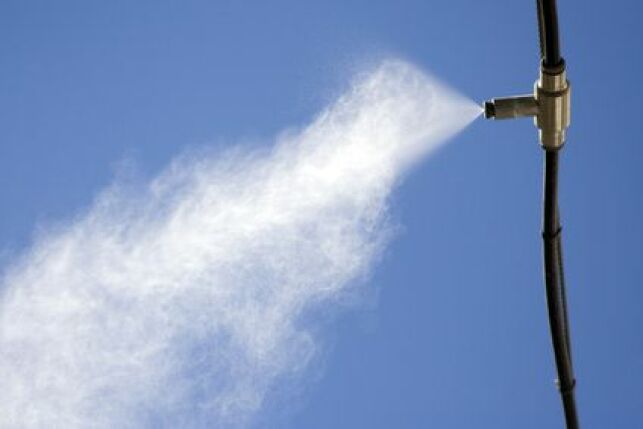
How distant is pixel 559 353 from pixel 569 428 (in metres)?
0.84

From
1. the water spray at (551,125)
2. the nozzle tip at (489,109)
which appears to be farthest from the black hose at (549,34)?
the nozzle tip at (489,109)

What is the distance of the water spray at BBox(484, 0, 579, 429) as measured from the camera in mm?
3554

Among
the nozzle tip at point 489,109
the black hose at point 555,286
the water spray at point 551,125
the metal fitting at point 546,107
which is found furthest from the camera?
the nozzle tip at point 489,109

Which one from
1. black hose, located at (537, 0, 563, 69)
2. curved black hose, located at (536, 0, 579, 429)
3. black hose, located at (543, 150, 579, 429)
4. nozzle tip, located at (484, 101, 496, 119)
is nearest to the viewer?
black hose, located at (537, 0, 563, 69)

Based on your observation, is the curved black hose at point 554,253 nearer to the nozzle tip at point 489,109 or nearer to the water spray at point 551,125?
the water spray at point 551,125

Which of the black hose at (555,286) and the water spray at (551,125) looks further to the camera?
the black hose at (555,286)

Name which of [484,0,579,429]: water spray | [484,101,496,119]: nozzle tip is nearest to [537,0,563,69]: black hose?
[484,0,579,429]: water spray

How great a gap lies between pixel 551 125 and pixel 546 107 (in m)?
0.12

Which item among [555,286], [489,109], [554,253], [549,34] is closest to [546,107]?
[489,109]

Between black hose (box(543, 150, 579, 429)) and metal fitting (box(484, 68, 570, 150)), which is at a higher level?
metal fitting (box(484, 68, 570, 150))

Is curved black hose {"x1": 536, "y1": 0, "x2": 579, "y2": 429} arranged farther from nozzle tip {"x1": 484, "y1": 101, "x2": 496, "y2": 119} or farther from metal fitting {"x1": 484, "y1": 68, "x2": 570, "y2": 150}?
nozzle tip {"x1": 484, "y1": 101, "x2": 496, "y2": 119}

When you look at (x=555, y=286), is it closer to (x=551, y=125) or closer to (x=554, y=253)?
(x=554, y=253)

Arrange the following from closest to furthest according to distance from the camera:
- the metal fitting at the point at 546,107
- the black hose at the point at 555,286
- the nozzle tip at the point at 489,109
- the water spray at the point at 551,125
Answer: the water spray at the point at 551,125
the metal fitting at the point at 546,107
the black hose at the point at 555,286
the nozzle tip at the point at 489,109

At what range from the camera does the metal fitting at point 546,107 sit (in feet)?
Answer: 12.7
